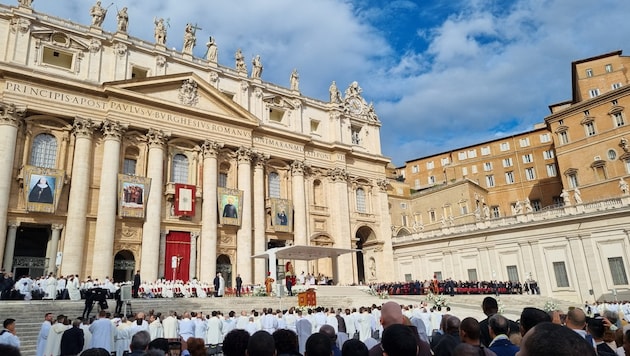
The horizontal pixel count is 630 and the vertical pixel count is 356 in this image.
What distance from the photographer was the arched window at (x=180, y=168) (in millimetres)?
31422

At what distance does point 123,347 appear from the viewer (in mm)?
13750

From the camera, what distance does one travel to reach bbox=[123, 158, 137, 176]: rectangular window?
29.6 meters

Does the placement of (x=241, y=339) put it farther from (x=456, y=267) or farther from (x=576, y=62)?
(x=576, y=62)

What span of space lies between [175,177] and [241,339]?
94.8 ft

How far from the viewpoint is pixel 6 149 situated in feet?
80.5

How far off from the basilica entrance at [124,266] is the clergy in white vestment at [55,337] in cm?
1631

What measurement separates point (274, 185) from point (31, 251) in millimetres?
17898

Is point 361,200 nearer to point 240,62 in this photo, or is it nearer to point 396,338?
point 240,62

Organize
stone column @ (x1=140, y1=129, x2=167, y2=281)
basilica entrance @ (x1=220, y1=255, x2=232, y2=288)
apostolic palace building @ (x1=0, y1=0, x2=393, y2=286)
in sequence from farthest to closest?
basilica entrance @ (x1=220, y1=255, x2=232, y2=288) → stone column @ (x1=140, y1=129, x2=167, y2=281) → apostolic palace building @ (x1=0, y1=0, x2=393, y2=286)

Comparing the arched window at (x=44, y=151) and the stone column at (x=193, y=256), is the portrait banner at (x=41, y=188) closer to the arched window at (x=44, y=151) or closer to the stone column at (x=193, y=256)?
the arched window at (x=44, y=151)

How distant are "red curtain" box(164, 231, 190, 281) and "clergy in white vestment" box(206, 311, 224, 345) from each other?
44.9ft

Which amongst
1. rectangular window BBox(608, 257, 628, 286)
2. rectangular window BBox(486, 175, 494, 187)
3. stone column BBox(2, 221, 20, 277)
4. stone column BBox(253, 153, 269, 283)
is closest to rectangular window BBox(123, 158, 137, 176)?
stone column BBox(2, 221, 20, 277)

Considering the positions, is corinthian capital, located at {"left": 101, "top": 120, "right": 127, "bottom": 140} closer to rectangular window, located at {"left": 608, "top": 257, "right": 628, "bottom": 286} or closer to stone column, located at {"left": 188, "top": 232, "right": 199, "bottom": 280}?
stone column, located at {"left": 188, "top": 232, "right": 199, "bottom": 280}

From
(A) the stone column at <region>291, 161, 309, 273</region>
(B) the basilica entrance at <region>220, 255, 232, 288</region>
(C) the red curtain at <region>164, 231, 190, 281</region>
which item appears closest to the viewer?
(C) the red curtain at <region>164, 231, 190, 281</region>
